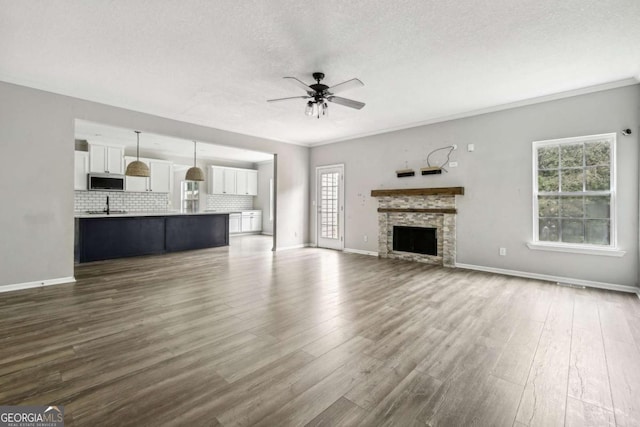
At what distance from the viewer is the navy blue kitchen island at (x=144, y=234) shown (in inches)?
231

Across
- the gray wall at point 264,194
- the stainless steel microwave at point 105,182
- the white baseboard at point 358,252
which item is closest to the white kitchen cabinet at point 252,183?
the gray wall at point 264,194

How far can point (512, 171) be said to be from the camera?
16.1 feet

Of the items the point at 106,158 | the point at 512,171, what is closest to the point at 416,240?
the point at 512,171

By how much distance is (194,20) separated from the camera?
273 centimetres

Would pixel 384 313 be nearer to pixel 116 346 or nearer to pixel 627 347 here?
pixel 627 347

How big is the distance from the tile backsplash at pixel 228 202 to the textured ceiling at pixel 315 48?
5.82 m

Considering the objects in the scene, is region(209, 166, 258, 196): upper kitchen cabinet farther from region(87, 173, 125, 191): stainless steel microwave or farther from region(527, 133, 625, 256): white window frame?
region(527, 133, 625, 256): white window frame

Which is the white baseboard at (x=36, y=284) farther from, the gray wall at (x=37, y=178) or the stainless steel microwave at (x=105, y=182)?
the stainless steel microwave at (x=105, y=182)

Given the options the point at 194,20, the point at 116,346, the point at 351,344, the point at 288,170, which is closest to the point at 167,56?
the point at 194,20

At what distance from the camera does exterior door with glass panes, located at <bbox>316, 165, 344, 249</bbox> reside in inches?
296

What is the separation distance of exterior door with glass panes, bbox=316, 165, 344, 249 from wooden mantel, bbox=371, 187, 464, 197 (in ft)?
3.73

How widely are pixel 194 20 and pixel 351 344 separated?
3222mm
